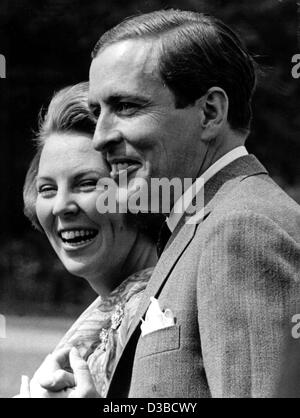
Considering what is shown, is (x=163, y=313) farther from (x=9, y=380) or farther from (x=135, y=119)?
(x=9, y=380)

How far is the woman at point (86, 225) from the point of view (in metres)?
2.30

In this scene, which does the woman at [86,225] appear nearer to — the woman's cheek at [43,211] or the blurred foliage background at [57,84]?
the woman's cheek at [43,211]

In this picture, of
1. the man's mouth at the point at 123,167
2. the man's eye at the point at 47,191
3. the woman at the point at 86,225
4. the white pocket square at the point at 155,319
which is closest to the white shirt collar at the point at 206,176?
the man's mouth at the point at 123,167

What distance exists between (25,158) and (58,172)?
76.7 inches

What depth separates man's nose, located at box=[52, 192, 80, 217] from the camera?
2307 millimetres

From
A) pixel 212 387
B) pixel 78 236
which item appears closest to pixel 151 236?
pixel 78 236

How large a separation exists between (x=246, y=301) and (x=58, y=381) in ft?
1.67

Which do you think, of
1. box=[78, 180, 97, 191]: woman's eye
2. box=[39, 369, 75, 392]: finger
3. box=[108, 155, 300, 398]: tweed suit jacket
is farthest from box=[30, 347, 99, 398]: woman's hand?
box=[78, 180, 97, 191]: woman's eye

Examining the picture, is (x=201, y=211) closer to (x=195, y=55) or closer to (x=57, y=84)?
(x=195, y=55)

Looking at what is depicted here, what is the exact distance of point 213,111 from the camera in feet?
6.59

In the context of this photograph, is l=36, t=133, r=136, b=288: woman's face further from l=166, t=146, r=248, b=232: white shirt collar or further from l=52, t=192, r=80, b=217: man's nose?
l=166, t=146, r=248, b=232: white shirt collar

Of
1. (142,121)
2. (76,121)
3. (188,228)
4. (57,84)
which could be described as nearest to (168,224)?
(188,228)

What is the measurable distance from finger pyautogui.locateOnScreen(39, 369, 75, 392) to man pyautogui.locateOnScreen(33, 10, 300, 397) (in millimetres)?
117

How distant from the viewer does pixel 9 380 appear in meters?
3.78
